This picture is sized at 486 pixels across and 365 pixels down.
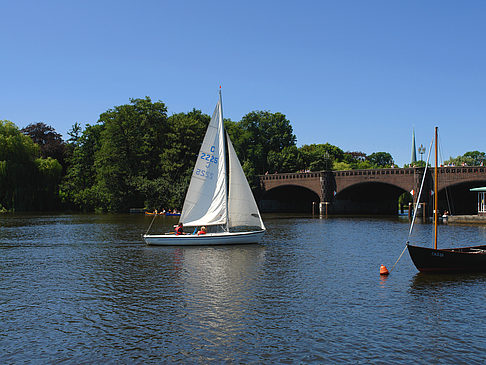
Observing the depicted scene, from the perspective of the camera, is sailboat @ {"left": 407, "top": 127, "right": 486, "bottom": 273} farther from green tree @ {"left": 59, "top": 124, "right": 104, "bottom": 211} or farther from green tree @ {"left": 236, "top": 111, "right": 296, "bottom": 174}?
green tree @ {"left": 236, "top": 111, "right": 296, "bottom": 174}

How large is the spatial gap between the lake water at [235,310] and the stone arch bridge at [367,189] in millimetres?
54298

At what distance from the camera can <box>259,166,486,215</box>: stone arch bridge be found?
8069 centimetres

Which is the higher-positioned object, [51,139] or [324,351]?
[51,139]

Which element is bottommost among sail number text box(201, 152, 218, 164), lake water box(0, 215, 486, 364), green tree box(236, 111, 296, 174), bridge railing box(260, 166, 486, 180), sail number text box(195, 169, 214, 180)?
lake water box(0, 215, 486, 364)

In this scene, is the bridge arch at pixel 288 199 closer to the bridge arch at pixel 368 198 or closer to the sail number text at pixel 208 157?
the bridge arch at pixel 368 198

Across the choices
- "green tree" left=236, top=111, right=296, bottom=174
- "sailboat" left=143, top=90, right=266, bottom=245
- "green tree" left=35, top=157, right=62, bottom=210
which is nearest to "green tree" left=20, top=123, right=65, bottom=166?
"green tree" left=35, top=157, right=62, bottom=210

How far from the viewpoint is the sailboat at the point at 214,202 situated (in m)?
37.3

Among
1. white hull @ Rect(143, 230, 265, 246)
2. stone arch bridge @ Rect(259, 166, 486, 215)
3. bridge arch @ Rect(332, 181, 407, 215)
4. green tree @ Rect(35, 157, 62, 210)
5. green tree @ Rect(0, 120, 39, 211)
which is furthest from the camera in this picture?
green tree @ Rect(35, 157, 62, 210)

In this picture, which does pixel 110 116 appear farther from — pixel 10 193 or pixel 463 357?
pixel 463 357

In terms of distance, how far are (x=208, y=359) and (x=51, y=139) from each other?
130 meters

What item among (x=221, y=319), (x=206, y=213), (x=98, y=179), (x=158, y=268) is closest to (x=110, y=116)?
(x=98, y=179)

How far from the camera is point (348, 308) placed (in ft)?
60.8

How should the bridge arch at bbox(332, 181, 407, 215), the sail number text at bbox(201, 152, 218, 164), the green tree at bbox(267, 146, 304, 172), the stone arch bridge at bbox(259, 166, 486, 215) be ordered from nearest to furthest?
1. the sail number text at bbox(201, 152, 218, 164)
2. the stone arch bridge at bbox(259, 166, 486, 215)
3. the bridge arch at bbox(332, 181, 407, 215)
4. the green tree at bbox(267, 146, 304, 172)

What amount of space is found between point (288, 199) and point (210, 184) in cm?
8961
